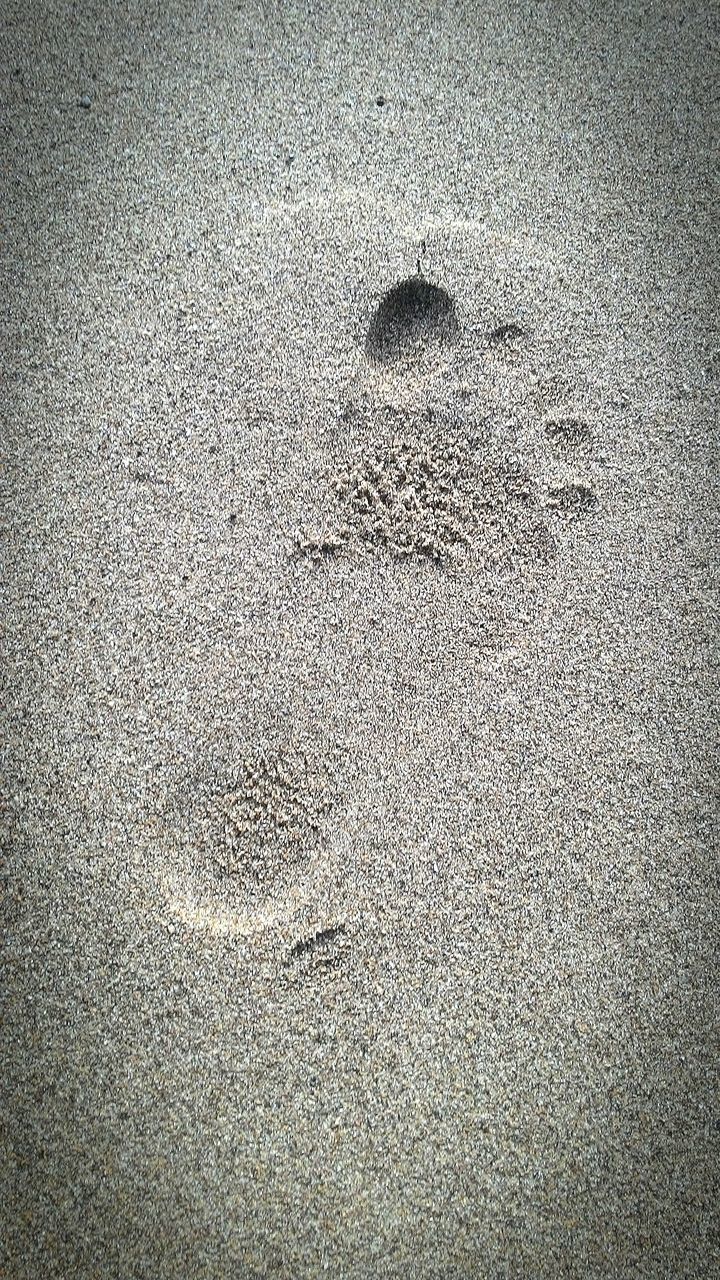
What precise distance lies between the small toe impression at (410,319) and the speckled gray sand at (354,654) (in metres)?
0.03

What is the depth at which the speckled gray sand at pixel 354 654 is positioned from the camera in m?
1.13

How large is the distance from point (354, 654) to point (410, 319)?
56 centimetres

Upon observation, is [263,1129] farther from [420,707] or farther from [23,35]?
[23,35]

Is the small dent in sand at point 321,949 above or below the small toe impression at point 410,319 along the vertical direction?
below

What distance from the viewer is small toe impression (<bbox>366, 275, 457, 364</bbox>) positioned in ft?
4.34

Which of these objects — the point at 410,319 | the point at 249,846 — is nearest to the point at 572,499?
the point at 410,319

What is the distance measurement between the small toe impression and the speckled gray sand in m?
0.03

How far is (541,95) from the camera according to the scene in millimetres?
1420

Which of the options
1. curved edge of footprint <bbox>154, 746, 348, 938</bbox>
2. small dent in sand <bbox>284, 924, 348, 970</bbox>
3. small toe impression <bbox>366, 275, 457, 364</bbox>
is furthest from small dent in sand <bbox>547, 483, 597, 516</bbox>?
small dent in sand <bbox>284, 924, 348, 970</bbox>

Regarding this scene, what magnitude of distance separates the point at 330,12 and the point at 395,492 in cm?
91

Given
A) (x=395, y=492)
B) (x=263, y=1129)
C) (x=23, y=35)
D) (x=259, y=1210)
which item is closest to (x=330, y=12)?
(x=23, y=35)

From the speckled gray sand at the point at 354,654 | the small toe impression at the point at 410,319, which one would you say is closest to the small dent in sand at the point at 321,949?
the speckled gray sand at the point at 354,654

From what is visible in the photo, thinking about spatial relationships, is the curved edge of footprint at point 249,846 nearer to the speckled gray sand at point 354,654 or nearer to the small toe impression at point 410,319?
the speckled gray sand at point 354,654

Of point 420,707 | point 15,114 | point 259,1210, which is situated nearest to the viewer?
point 259,1210
